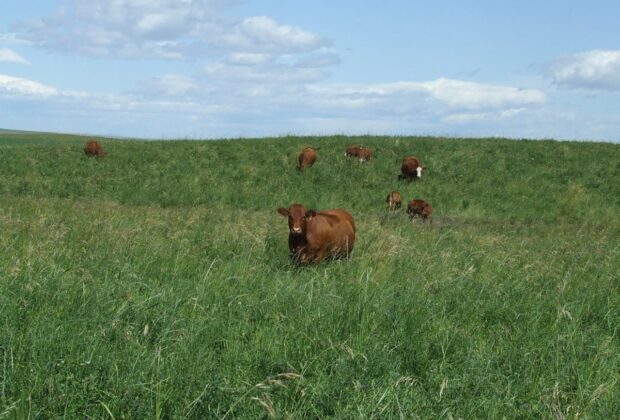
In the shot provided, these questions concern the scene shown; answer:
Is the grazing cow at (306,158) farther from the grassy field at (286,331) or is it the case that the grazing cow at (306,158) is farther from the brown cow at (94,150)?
the grassy field at (286,331)

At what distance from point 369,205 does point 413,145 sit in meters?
8.86

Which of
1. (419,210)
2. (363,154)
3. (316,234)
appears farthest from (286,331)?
(363,154)

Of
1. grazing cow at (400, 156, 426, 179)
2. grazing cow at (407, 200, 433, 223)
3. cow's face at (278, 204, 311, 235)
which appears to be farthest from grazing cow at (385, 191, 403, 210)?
cow's face at (278, 204, 311, 235)

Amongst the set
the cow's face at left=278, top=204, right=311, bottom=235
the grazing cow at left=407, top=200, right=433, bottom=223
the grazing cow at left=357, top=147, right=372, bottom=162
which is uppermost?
the grazing cow at left=357, top=147, right=372, bottom=162

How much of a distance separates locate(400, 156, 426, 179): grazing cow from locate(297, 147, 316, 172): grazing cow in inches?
163

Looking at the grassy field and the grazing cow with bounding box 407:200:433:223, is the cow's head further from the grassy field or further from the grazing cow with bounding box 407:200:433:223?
the grazing cow with bounding box 407:200:433:223

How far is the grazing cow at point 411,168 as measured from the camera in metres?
26.7

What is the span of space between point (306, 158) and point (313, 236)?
18.1m

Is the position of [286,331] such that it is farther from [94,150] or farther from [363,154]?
[94,150]

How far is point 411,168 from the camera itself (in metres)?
26.8

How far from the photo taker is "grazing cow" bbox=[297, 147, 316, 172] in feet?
90.3

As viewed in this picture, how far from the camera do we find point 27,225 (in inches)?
309

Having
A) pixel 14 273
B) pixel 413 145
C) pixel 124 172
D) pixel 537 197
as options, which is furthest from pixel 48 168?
pixel 14 273

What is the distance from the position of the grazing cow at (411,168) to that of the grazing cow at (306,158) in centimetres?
414
